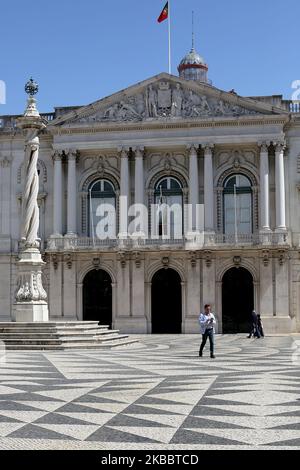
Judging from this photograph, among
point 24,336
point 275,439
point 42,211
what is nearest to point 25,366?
point 24,336

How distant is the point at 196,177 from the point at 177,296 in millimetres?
7537

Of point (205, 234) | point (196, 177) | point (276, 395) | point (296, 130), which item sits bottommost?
point (276, 395)

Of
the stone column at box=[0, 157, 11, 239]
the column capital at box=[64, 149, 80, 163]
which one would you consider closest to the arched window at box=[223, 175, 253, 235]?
the column capital at box=[64, 149, 80, 163]

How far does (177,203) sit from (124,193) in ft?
11.4

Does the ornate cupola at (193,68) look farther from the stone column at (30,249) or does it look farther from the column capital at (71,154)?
the stone column at (30,249)

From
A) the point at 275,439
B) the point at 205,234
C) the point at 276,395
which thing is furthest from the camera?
the point at 205,234

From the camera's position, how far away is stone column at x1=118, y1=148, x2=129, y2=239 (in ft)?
160

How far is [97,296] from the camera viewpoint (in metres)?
49.8

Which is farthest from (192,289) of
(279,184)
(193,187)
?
(279,184)

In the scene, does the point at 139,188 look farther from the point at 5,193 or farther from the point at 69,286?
the point at 5,193

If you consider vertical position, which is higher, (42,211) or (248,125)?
(248,125)

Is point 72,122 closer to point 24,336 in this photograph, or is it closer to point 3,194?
point 3,194

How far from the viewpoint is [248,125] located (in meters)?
48.4

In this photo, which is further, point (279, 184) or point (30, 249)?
point (279, 184)
